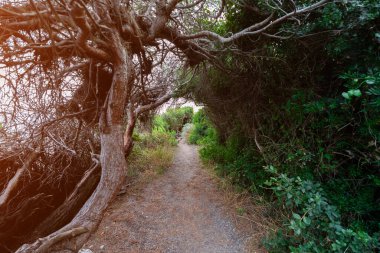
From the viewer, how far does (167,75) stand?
643 cm

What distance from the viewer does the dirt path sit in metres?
3.49

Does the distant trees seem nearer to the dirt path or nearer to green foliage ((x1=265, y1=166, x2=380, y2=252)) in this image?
the dirt path

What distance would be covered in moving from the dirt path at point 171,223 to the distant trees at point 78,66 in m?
0.93

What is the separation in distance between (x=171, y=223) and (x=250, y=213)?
169 centimetres

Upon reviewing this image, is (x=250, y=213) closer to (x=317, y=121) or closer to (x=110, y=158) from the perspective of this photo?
(x=317, y=121)

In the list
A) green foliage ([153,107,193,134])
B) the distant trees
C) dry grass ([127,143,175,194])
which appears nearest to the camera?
the distant trees

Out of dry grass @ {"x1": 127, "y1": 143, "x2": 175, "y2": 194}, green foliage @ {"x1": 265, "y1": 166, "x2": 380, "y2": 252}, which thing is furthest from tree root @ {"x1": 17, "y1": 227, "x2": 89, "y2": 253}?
dry grass @ {"x1": 127, "y1": 143, "x2": 175, "y2": 194}

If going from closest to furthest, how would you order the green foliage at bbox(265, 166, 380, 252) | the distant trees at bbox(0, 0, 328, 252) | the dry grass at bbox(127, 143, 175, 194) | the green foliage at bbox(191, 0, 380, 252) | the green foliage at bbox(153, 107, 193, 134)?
1. the green foliage at bbox(265, 166, 380, 252)
2. the green foliage at bbox(191, 0, 380, 252)
3. the distant trees at bbox(0, 0, 328, 252)
4. the dry grass at bbox(127, 143, 175, 194)
5. the green foliage at bbox(153, 107, 193, 134)

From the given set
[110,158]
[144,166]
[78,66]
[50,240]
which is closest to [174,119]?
[144,166]

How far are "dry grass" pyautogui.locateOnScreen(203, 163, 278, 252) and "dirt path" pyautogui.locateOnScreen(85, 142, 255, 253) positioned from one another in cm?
16

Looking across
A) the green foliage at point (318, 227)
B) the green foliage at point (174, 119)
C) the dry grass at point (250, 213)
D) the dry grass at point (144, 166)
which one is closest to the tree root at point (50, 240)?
the green foliage at point (318, 227)

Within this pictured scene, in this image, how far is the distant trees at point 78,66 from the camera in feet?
7.58

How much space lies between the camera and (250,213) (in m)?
4.06

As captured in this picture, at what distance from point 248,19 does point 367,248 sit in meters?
3.99
